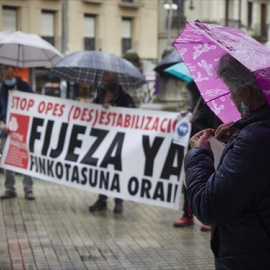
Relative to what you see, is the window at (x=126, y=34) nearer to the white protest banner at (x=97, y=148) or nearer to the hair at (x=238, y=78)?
the white protest banner at (x=97, y=148)

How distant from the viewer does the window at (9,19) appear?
36062mm

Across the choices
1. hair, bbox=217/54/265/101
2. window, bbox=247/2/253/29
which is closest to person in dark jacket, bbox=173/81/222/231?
hair, bbox=217/54/265/101

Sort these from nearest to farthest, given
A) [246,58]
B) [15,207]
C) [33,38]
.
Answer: [246,58], [15,207], [33,38]

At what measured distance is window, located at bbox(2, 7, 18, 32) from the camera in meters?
36.1

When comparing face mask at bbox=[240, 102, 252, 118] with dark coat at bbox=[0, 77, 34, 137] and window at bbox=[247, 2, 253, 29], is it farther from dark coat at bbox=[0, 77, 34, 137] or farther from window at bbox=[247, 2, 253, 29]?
window at bbox=[247, 2, 253, 29]

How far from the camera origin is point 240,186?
230 centimetres

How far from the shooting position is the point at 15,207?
26.0ft

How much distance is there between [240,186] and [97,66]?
5.93m

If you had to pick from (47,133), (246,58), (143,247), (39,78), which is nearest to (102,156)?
(47,133)

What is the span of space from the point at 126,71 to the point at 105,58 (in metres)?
0.34

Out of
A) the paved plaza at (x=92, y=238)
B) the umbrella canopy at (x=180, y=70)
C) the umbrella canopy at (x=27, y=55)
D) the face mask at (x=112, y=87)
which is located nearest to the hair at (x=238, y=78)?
the paved plaza at (x=92, y=238)

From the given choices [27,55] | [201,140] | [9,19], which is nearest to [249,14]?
[9,19]

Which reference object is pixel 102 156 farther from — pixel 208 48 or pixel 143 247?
pixel 208 48

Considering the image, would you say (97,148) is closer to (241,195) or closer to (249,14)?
(241,195)
